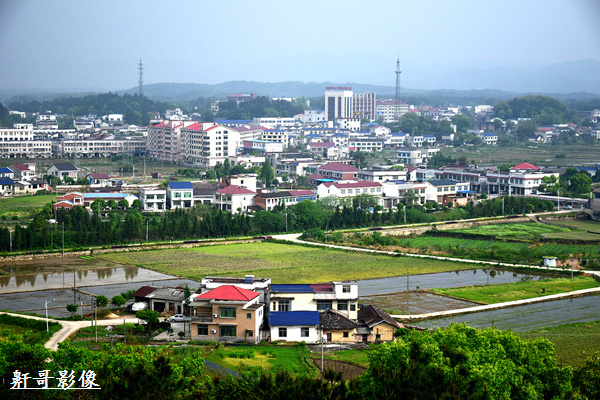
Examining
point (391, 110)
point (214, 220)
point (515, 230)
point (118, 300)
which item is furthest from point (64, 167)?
→ point (391, 110)

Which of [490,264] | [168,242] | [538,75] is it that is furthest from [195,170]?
[538,75]

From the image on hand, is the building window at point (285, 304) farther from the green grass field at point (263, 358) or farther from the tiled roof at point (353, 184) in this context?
the tiled roof at point (353, 184)

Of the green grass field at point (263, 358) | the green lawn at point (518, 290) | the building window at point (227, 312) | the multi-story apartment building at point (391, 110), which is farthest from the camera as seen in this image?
the multi-story apartment building at point (391, 110)

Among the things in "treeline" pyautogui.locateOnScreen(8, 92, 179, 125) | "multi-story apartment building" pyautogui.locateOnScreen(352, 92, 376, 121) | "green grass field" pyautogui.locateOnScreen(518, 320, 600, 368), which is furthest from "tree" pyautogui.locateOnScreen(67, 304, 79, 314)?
"multi-story apartment building" pyautogui.locateOnScreen(352, 92, 376, 121)

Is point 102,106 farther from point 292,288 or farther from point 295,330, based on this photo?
point 295,330

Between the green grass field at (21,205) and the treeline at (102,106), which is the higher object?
the treeline at (102,106)

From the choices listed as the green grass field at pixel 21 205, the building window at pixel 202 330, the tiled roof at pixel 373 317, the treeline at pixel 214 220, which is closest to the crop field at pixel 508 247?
the treeline at pixel 214 220
